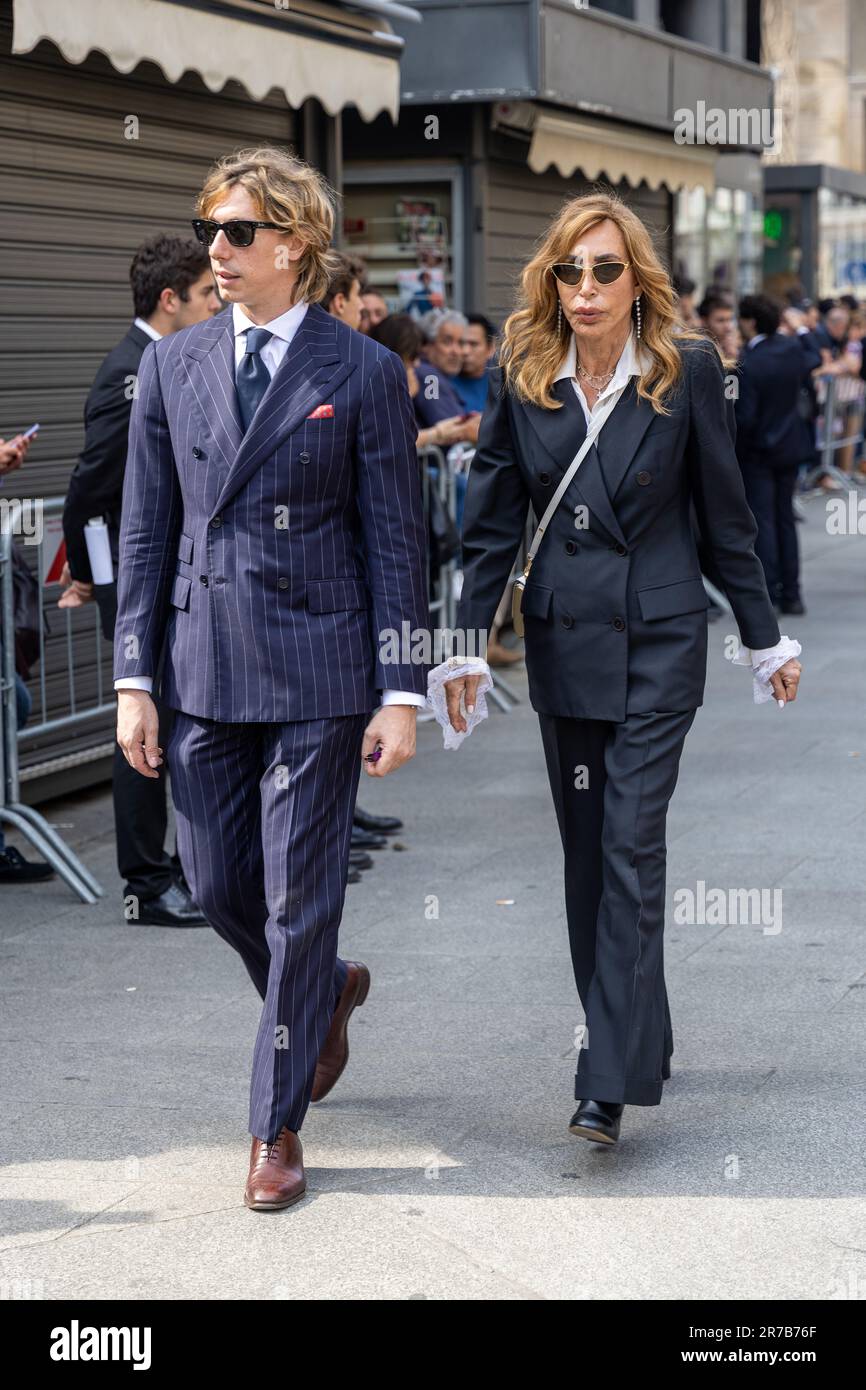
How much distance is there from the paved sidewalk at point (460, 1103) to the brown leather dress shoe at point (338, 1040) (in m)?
0.09

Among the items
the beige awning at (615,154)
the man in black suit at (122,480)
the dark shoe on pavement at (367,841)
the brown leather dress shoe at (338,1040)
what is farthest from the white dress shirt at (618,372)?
the beige awning at (615,154)

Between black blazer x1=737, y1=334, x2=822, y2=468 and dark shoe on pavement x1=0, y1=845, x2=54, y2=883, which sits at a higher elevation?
black blazer x1=737, y1=334, x2=822, y2=468

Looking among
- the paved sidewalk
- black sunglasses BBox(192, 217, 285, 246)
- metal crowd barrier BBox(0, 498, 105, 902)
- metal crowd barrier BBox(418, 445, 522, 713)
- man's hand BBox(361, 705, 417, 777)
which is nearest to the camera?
the paved sidewalk

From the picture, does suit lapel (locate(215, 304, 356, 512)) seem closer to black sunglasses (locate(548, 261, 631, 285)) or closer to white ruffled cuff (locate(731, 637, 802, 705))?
black sunglasses (locate(548, 261, 631, 285))

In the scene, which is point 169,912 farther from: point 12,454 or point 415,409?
point 415,409

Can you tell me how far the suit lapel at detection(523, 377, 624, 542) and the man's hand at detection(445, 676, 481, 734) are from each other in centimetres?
46

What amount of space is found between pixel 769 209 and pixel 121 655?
894 inches

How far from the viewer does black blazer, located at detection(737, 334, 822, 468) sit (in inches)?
508

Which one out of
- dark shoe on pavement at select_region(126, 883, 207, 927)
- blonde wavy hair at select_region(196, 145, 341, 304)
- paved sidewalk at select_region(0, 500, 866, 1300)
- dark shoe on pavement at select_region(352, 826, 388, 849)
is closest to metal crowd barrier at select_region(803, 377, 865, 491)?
dark shoe on pavement at select_region(352, 826, 388, 849)

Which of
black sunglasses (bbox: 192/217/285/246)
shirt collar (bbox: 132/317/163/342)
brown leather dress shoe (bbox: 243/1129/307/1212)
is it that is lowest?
brown leather dress shoe (bbox: 243/1129/307/1212)

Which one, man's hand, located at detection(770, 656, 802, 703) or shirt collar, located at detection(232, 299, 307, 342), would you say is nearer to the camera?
shirt collar, located at detection(232, 299, 307, 342)

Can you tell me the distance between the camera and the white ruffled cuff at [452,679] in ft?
15.0

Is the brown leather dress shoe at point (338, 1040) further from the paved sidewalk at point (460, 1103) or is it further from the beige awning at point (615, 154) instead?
the beige awning at point (615, 154)
